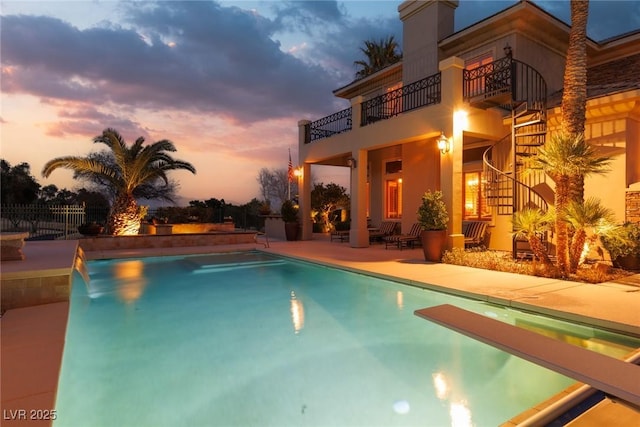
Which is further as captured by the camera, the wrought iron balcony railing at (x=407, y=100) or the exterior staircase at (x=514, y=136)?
the wrought iron balcony railing at (x=407, y=100)

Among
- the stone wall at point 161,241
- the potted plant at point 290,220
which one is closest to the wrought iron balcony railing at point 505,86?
the potted plant at point 290,220

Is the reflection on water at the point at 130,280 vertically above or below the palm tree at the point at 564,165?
below

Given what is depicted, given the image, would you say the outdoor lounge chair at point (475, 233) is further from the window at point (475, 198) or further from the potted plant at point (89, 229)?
the potted plant at point (89, 229)

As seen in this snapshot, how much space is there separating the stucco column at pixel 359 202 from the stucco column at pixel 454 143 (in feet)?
12.3

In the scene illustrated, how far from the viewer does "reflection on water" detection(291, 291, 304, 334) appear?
530 centimetres

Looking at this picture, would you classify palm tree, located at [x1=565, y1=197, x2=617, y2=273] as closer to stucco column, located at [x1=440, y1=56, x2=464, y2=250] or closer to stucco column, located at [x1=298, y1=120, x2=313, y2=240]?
stucco column, located at [x1=440, y1=56, x2=464, y2=250]

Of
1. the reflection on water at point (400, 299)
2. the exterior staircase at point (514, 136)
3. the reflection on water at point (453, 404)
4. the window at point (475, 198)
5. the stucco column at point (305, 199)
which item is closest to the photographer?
the reflection on water at point (453, 404)

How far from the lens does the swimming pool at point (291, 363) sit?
3.11 meters

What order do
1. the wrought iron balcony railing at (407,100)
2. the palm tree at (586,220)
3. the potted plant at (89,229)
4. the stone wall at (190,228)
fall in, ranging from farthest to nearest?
the stone wall at (190,228)
the potted plant at (89,229)
the wrought iron balcony railing at (407,100)
the palm tree at (586,220)

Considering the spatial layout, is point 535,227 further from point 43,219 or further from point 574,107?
point 43,219

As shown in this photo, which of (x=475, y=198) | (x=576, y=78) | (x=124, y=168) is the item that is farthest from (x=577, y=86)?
(x=124, y=168)

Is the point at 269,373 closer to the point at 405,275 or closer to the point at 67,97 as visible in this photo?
the point at 405,275

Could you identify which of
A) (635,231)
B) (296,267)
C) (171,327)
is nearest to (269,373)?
(171,327)

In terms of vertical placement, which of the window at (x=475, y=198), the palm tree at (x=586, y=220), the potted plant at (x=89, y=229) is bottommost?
the potted plant at (x=89, y=229)
